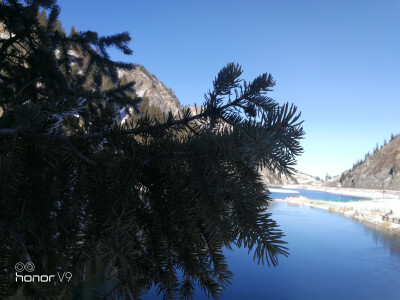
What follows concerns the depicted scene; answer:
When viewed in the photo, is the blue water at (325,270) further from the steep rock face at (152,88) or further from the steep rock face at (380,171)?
the steep rock face at (380,171)

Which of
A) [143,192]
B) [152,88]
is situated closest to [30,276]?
[143,192]

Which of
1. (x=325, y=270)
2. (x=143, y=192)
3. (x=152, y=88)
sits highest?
(x=152, y=88)

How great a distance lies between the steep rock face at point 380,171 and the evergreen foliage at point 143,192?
69494 mm

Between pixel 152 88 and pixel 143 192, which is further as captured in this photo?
pixel 152 88

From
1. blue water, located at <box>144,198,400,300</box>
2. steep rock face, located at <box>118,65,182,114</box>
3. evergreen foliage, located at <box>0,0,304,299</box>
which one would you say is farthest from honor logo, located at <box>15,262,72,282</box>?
steep rock face, located at <box>118,65,182,114</box>

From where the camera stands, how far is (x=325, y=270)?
12320mm

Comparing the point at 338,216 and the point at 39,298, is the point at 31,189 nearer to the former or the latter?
the point at 39,298

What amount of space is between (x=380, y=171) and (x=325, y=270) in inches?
2471

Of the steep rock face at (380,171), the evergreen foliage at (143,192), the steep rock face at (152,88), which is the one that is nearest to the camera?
the evergreen foliage at (143,192)

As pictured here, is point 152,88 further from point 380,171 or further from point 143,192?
point 143,192

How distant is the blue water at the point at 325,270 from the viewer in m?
10.6

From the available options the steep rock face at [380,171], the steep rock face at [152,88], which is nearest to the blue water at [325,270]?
the steep rock face at [152,88]

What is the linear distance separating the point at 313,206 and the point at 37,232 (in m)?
33.9

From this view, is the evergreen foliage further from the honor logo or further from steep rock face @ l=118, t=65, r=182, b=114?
steep rock face @ l=118, t=65, r=182, b=114
